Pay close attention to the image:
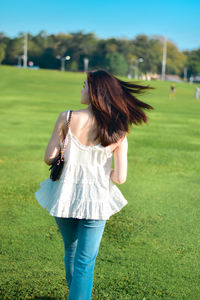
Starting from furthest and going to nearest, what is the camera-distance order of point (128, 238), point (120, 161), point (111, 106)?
point (128, 238)
point (120, 161)
point (111, 106)

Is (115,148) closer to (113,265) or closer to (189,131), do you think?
(113,265)

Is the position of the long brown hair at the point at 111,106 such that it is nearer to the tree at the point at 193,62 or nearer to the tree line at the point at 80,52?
the tree line at the point at 80,52

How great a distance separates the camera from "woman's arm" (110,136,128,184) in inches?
115

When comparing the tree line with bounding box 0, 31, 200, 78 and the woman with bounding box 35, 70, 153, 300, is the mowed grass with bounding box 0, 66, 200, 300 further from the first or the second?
the tree line with bounding box 0, 31, 200, 78

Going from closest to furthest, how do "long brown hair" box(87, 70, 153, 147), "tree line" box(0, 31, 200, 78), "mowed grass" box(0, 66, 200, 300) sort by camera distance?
"long brown hair" box(87, 70, 153, 147) → "mowed grass" box(0, 66, 200, 300) → "tree line" box(0, 31, 200, 78)

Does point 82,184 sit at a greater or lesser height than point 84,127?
lesser

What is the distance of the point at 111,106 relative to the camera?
2793mm

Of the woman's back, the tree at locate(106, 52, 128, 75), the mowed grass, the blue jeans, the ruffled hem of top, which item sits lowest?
the mowed grass

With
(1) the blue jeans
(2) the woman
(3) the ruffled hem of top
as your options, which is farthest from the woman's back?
(1) the blue jeans

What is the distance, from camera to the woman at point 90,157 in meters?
2.80

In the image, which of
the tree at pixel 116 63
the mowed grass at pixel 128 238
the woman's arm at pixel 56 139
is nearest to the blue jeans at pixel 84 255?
the woman's arm at pixel 56 139

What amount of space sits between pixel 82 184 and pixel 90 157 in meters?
0.19

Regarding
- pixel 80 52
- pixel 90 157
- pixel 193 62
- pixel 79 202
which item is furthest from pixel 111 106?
pixel 193 62

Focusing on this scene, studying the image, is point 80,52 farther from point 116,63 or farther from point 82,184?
point 82,184
